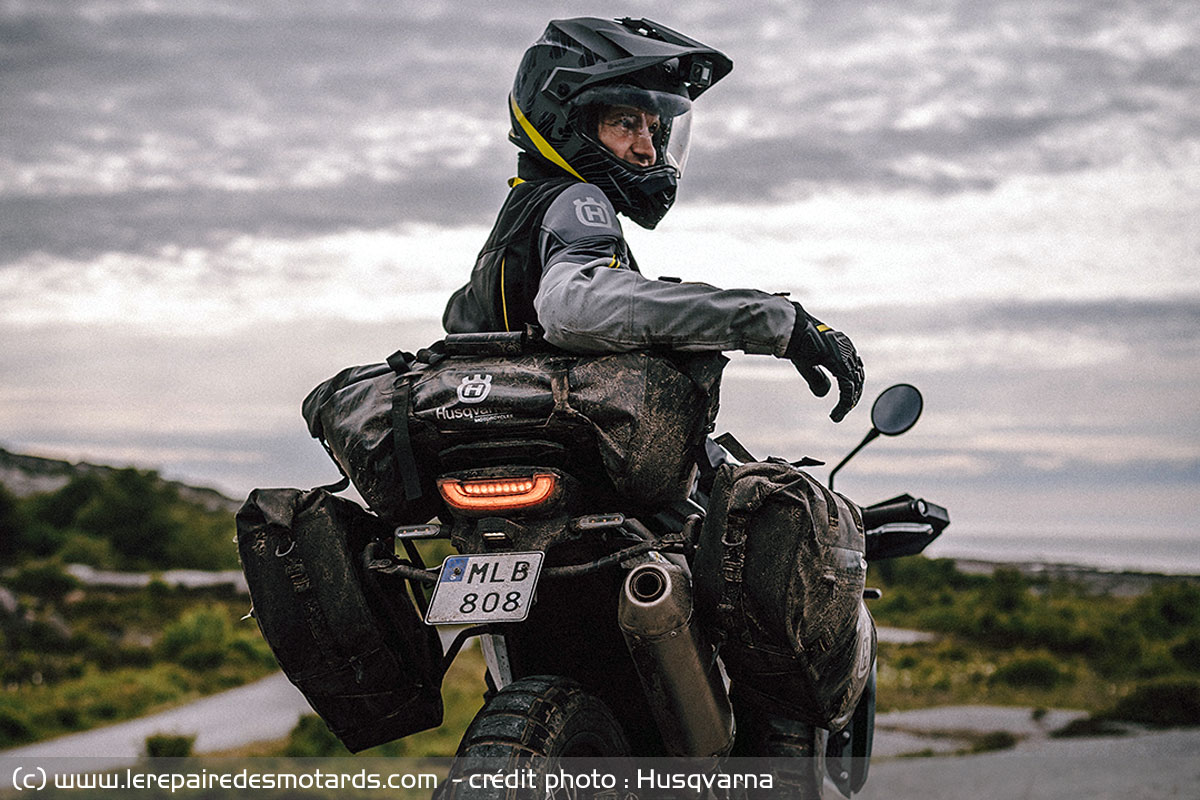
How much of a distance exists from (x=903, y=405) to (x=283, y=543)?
227 cm

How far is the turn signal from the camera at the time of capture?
363cm

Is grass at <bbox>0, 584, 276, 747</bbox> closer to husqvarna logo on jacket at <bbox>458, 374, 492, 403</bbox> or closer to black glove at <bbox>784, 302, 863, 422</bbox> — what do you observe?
husqvarna logo on jacket at <bbox>458, 374, 492, 403</bbox>

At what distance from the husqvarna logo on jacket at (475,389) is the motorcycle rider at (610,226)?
0.84 ft

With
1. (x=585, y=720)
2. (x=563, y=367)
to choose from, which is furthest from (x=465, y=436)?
(x=585, y=720)

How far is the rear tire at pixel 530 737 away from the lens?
3.17 m

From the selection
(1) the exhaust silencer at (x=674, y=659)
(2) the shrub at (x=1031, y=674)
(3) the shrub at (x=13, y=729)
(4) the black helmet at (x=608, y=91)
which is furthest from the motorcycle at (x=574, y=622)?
(2) the shrub at (x=1031, y=674)

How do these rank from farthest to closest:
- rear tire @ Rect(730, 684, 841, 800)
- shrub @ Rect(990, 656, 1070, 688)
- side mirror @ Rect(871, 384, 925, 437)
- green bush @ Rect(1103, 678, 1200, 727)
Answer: shrub @ Rect(990, 656, 1070, 688) → green bush @ Rect(1103, 678, 1200, 727) → side mirror @ Rect(871, 384, 925, 437) → rear tire @ Rect(730, 684, 841, 800)

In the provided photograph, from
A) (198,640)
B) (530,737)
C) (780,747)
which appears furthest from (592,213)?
(198,640)

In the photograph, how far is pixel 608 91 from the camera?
173 inches

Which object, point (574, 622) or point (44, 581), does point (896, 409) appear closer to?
point (574, 622)

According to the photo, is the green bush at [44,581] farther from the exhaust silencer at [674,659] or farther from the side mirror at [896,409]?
the exhaust silencer at [674,659]

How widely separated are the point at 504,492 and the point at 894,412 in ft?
5.23

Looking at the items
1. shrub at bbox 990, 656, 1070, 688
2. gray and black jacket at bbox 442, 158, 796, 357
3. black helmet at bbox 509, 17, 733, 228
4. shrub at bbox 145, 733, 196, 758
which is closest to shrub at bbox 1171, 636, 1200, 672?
shrub at bbox 990, 656, 1070, 688

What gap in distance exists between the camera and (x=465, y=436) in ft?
12.0
